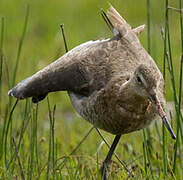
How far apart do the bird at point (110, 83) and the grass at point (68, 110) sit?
11 centimetres

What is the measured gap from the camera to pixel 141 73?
3.88 meters

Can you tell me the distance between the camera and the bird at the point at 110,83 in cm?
404

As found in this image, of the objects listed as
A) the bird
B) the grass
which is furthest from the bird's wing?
the grass

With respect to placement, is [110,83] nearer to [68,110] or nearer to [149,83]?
[149,83]

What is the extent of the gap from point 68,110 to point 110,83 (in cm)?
305

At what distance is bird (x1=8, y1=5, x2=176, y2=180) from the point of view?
13.3ft

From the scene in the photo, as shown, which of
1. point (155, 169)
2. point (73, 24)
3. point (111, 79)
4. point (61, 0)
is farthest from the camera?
point (61, 0)

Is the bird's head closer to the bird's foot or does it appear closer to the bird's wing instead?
the bird's wing

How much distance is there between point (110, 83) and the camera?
4137 mm

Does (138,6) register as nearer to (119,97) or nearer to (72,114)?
(72,114)

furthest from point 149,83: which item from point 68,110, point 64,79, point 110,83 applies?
point 68,110

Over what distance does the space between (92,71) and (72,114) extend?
2839mm

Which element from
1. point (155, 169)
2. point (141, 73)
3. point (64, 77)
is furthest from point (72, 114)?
point (141, 73)

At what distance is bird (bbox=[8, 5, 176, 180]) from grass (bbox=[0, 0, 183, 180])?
0.11 metres
